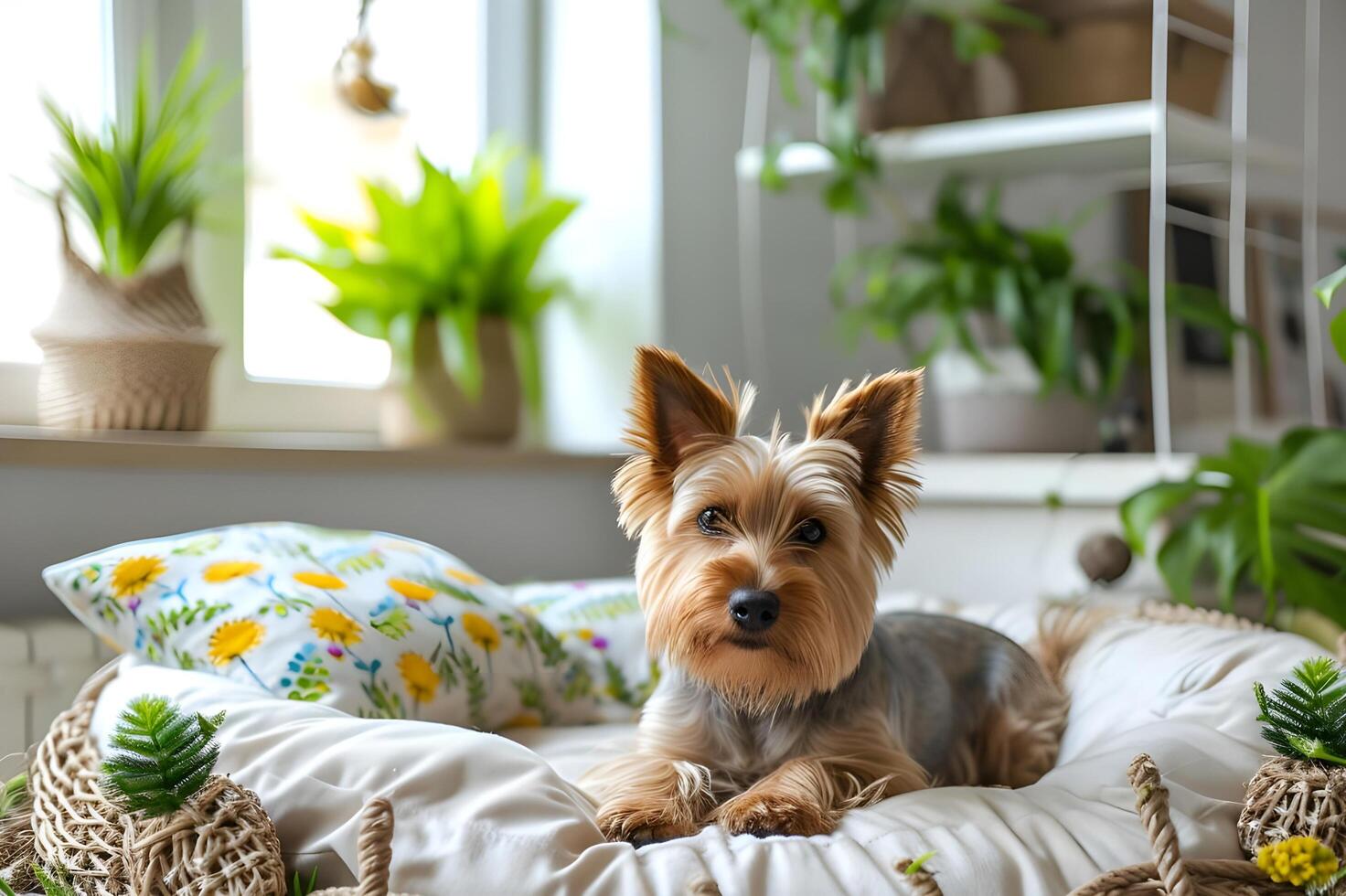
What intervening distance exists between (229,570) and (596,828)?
78cm

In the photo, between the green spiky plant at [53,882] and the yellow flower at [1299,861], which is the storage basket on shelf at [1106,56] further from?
the green spiky plant at [53,882]

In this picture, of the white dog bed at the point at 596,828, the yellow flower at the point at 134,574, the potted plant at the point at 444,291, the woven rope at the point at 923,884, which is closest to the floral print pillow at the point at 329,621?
the yellow flower at the point at 134,574

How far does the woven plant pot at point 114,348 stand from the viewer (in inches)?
80.4

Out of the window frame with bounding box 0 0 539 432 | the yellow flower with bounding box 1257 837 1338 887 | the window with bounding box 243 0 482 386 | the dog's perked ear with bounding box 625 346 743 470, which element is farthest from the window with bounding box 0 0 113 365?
the yellow flower with bounding box 1257 837 1338 887

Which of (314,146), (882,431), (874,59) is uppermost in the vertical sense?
(874,59)

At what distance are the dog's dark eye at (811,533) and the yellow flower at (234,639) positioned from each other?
0.75 m

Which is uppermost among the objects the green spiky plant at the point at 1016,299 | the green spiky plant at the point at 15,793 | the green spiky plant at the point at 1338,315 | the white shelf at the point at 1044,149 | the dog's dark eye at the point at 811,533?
the white shelf at the point at 1044,149

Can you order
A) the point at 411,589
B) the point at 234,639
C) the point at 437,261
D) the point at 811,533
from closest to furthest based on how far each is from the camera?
the point at 811,533 → the point at 234,639 → the point at 411,589 → the point at 437,261

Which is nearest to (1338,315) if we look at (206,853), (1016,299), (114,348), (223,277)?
(206,853)

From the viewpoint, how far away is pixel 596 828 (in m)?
1.19

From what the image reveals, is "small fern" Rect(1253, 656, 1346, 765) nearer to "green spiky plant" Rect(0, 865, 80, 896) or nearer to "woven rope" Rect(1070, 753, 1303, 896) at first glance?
"woven rope" Rect(1070, 753, 1303, 896)

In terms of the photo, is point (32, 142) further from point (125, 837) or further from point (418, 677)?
point (125, 837)

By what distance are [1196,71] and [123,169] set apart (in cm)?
222

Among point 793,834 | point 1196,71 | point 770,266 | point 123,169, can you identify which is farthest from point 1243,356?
point 123,169
